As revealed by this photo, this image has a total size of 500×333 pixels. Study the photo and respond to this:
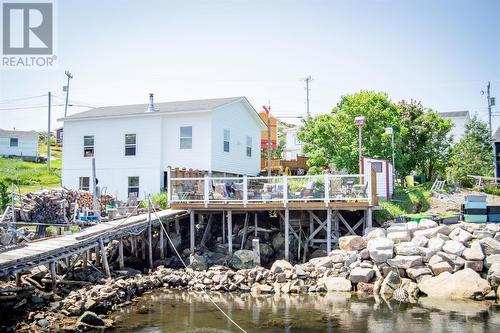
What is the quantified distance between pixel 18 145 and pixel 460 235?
5172 cm

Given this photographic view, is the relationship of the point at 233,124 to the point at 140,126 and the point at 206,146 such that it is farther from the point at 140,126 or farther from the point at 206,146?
the point at 140,126

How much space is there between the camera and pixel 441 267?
16359 mm

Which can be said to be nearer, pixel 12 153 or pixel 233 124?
pixel 233 124

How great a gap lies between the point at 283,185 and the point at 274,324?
7.44 meters

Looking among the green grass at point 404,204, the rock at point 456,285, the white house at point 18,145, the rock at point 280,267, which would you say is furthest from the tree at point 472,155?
the white house at point 18,145

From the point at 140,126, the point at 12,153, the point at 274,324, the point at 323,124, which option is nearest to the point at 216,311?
the point at 274,324

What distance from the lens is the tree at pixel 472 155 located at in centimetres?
2919

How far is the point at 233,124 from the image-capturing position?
93.3 ft

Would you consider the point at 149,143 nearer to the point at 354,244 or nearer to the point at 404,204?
the point at 354,244

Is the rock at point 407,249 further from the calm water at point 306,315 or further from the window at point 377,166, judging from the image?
the window at point 377,166

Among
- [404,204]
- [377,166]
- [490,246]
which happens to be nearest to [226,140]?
[377,166]

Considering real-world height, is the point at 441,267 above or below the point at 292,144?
below

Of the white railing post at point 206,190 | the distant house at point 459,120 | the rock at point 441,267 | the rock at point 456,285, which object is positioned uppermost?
the distant house at point 459,120

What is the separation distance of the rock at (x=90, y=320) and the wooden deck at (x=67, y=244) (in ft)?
8.50
